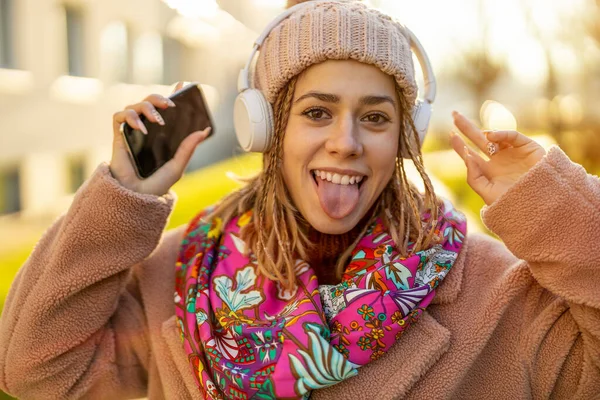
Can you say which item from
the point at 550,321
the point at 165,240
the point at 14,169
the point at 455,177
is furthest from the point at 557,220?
the point at 14,169

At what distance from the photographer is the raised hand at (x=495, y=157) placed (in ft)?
6.19

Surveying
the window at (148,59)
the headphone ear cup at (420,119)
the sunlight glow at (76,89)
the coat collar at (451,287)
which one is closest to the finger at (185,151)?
the headphone ear cup at (420,119)

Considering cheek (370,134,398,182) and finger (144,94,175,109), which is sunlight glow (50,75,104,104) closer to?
finger (144,94,175,109)

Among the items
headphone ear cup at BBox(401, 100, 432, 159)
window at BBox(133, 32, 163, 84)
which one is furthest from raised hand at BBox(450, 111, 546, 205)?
window at BBox(133, 32, 163, 84)

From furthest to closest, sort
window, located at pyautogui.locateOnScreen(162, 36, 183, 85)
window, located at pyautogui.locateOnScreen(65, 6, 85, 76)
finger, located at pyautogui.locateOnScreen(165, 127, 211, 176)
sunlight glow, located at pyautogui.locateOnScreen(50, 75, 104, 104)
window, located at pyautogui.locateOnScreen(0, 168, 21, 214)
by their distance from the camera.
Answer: window, located at pyautogui.locateOnScreen(162, 36, 183, 85), window, located at pyautogui.locateOnScreen(65, 6, 85, 76), sunlight glow, located at pyautogui.locateOnScreen(50, 75, 104, 104), window, located at pyautogui.locateOnScreen(0, 168, 21, 214), finger, located at pyautogui.locateOnScreen(165, 127, 211, 176)

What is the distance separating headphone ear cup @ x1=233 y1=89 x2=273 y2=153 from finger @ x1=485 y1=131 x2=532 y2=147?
2.45 feet

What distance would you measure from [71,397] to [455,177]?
22.8 feet

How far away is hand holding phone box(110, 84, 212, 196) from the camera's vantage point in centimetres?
207

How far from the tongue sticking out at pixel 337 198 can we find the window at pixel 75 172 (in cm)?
865

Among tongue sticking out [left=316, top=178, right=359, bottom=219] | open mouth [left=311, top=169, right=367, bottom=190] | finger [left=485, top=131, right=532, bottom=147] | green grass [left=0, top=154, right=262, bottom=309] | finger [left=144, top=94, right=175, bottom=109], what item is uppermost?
finger [left=485, top=131, right=532, bottom=147]

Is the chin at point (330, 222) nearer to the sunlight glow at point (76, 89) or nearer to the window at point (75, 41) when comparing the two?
the sunlight glow at point (76, 89)

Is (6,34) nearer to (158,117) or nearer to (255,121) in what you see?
(158,117)

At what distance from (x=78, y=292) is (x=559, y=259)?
5.15 ft

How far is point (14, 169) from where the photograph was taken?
8211 millimetres
